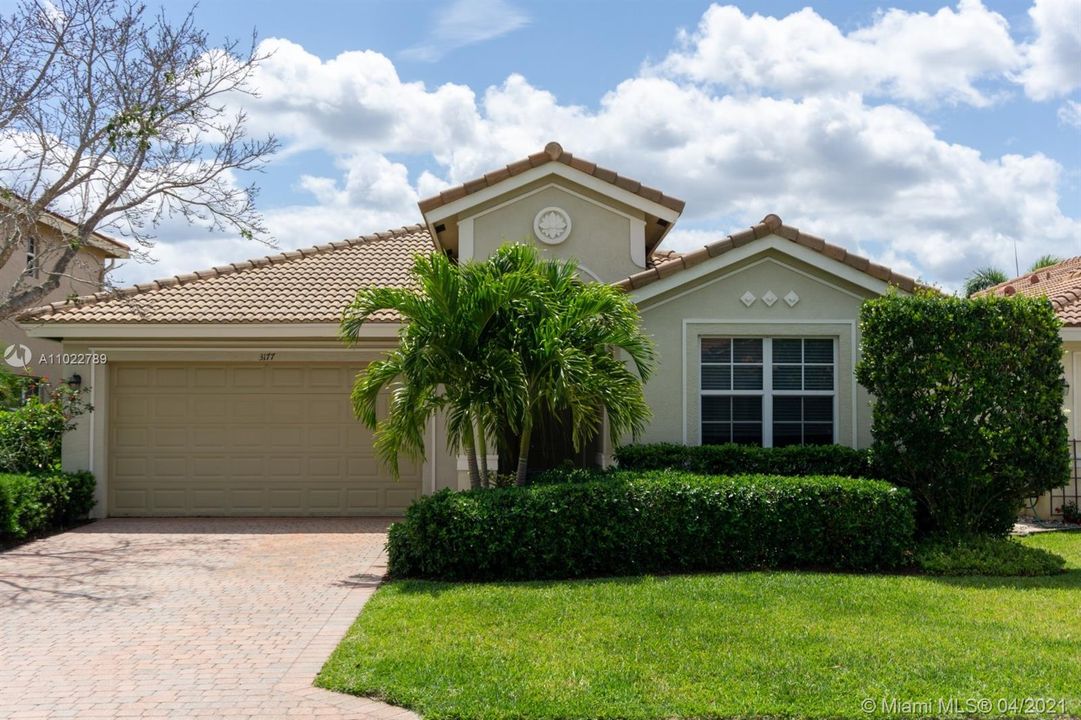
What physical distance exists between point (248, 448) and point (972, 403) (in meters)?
10.2

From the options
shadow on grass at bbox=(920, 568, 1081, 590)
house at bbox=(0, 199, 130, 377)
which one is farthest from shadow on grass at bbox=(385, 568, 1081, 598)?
house at bbox=(0, 199, 130, 377)

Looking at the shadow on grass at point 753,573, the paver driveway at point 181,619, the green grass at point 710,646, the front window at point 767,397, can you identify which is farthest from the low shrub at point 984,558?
the paver driveway at point 181,619

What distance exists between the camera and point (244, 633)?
24.5 feet

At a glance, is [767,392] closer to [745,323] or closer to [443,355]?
[745,323]

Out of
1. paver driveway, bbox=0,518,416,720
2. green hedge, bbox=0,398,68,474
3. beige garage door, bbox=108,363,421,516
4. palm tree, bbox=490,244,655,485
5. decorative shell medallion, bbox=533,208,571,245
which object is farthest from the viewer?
beige garage door, bbox=108,363,421,516

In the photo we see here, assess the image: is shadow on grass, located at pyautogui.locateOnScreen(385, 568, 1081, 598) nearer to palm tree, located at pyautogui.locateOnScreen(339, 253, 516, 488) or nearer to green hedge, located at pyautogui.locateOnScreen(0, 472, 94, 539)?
palm tree, located at pyautogui.locateOnScreen(339, 253, 516, 488)

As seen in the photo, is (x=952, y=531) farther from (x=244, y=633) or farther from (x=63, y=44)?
(x=63, y=44)

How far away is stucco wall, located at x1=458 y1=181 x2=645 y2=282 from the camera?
1393cm

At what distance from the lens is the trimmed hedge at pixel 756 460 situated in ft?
36.6

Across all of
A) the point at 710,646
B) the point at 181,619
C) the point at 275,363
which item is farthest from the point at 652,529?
the point at 275,363

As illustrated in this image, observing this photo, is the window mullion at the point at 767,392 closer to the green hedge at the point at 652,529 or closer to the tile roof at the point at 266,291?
the green hedge at the point at 652,529

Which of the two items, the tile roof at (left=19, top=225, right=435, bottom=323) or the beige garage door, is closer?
the tile roof at (left=19, top=225, right=435, bottom=323)

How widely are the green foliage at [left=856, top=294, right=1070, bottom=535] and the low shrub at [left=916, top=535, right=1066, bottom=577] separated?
35 centimetres

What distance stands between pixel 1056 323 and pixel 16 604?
11.0 m
